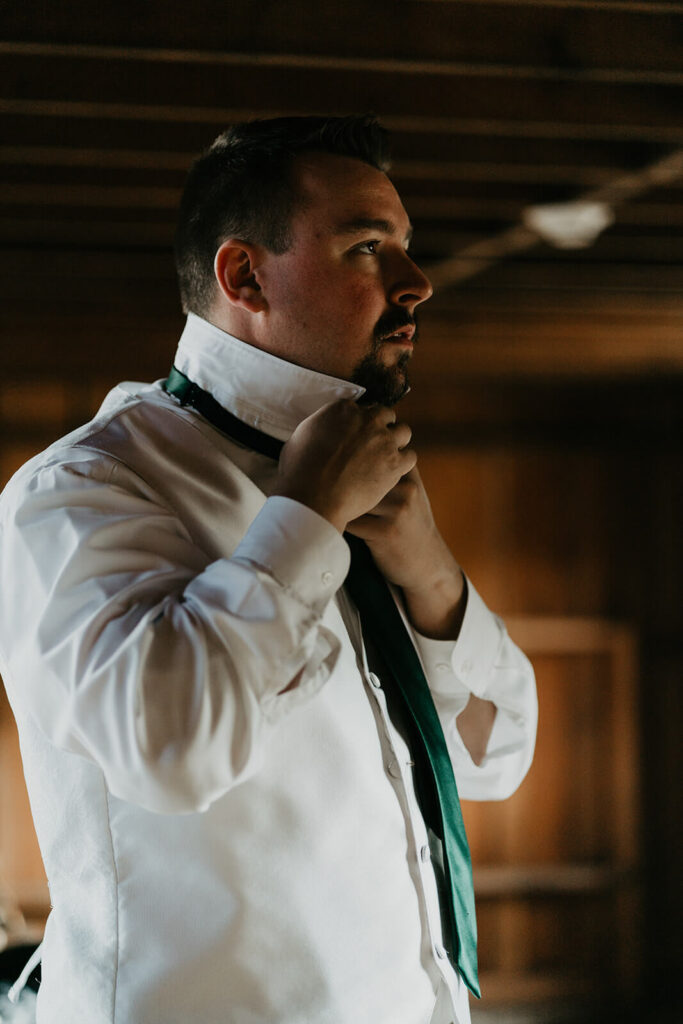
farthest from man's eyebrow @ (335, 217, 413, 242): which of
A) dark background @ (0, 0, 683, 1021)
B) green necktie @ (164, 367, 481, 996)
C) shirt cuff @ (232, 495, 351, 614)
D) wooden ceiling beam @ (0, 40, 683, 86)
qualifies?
dark background @ (0, 0, 683, 1021)

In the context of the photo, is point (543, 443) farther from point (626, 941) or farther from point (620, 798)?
point (626, 941)

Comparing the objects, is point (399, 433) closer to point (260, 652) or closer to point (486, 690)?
point (260, 652)

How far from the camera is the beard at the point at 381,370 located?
4.43 ft

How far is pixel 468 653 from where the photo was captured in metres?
1.49

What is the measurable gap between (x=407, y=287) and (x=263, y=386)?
23 centimetres

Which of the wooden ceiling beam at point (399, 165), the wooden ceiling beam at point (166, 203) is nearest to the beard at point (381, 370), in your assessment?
the wooden ceiling beam at point (399, 165)

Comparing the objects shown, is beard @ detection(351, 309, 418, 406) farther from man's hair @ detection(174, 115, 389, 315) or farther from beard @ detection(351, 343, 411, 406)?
man's hair @ detection(174, 115, 389, 315)

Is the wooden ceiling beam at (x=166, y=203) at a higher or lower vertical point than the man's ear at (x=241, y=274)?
higher

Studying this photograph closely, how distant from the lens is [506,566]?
482 cm

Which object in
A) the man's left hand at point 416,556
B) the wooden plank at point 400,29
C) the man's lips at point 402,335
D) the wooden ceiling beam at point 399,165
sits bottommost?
the man's left hand at point 416,556

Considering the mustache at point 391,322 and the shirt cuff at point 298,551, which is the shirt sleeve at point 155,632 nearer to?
the shirt cuff at point 298,551

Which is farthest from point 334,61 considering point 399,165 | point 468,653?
point 468,653

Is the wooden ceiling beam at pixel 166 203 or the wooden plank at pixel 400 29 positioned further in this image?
the wooden ceiling beam at pixel 166 203

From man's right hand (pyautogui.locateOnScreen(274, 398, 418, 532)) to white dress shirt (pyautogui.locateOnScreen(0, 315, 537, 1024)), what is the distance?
1.7 inches
